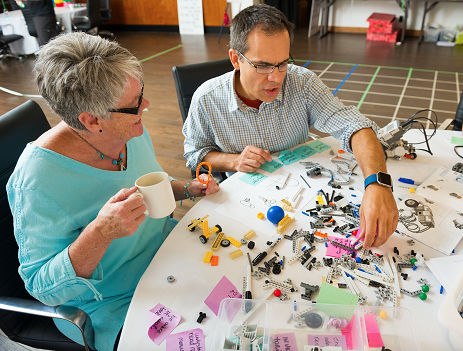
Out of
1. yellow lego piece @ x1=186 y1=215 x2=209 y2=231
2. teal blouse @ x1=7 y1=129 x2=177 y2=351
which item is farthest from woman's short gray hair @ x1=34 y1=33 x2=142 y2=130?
yellow lego piece @ x1=186 y1=215 x2=209 y2=231

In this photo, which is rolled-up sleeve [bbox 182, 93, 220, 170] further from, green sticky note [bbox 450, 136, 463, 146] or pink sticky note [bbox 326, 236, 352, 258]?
green sticky note [bbox 450, 136, 463, 146]

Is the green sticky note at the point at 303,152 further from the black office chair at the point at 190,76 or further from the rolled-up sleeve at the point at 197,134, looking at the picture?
the black office chair at the point at 190,76

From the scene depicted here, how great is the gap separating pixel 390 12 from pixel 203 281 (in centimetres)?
675

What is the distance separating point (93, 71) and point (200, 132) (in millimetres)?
854

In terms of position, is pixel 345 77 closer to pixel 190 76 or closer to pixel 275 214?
pixel 190 76

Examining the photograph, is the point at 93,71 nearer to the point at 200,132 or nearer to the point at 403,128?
the point at 200,132

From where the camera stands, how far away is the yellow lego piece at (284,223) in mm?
1181

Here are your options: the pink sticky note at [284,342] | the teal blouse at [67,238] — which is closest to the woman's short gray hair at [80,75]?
the teal blouse at [67,238]

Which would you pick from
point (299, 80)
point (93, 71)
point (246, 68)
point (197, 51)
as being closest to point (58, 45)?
point (93, 71)

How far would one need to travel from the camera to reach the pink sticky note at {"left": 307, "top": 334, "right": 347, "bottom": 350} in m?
0.80

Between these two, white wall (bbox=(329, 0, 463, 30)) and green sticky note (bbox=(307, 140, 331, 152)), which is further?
white wall (bbox=(329, 0, 463, 30))

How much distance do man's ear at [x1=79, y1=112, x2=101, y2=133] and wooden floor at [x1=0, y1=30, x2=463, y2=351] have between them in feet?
5.12

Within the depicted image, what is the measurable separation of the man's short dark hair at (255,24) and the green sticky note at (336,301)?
1.07 meters

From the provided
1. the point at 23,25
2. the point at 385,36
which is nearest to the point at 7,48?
the point at 23,25
